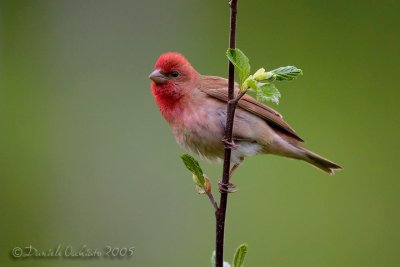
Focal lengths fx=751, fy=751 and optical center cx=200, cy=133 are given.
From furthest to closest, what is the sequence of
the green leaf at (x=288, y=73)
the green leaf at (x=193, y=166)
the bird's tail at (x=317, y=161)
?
the bird's tail at (x=317, y=161) < the green leaf at (x=193, y=166) < the green leaf at (x=288, y=73)

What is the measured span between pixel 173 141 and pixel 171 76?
7.01 feet

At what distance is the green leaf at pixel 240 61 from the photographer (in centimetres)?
215

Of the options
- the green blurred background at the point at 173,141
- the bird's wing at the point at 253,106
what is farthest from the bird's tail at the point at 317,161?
the green blurred background at the point at 173,141

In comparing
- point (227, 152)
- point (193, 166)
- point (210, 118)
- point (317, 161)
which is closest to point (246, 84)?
point (227, 152)

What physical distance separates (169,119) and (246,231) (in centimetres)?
178

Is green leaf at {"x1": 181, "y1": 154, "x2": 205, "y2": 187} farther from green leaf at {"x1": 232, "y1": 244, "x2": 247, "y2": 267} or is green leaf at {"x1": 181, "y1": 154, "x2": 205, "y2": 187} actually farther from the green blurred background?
the green blurred background

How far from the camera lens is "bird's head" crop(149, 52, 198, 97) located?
11.9ft

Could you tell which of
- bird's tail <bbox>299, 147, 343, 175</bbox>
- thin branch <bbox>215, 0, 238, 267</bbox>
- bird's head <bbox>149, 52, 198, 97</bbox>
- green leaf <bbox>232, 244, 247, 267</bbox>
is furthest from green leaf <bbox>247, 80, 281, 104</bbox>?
bird's tail <bbox>299, 147, 343, 175</bbox>

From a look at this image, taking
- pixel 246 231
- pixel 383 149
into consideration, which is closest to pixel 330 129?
pixel 383 149

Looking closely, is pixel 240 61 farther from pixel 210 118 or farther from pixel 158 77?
pixel 158 77

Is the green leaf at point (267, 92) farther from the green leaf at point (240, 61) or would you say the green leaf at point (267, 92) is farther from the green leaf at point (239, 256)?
the green leaf at point (239, 256)

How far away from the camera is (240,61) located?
2232 millimetres

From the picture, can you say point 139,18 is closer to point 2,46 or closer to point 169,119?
point 2,46

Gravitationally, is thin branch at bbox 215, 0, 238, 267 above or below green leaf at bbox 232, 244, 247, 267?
above
